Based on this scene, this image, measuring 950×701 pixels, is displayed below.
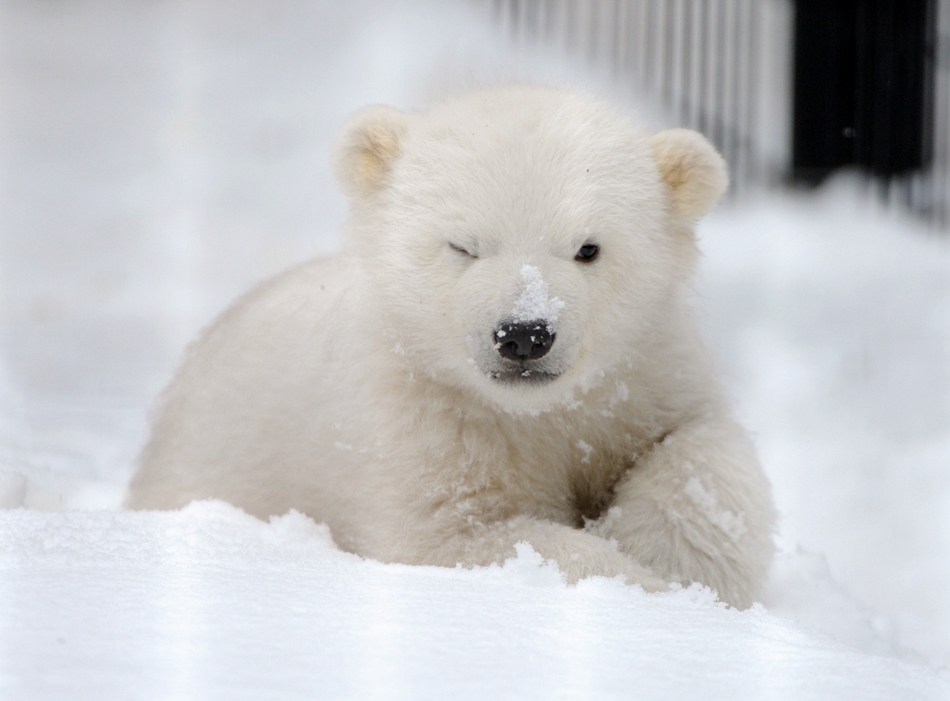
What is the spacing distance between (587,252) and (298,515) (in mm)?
1036

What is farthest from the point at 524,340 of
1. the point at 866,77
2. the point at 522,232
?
the point at 866,77

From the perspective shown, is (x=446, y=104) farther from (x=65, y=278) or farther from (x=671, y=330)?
(x=65, y=278)

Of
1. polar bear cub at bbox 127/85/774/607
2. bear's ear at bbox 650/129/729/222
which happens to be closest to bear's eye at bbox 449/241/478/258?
polar bear cub at bbox 127/85/774/607

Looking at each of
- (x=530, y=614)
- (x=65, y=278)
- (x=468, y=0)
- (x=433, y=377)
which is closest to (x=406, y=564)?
(x=433, y=377)

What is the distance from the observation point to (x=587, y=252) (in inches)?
96.6

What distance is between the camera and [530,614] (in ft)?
5.67

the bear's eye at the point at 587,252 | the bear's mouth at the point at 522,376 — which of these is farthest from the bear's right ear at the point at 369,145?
the bear's mouth at the point at 522,376

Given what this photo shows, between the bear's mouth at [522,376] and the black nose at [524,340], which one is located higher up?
the black nose at [524,340]

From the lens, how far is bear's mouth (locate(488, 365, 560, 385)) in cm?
230

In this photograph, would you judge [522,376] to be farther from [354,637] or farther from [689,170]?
[354,637]

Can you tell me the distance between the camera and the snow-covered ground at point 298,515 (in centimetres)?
144

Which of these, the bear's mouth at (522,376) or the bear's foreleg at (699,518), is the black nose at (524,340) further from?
the bear's foreleg at (699,518)

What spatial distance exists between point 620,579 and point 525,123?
1141 millimetres

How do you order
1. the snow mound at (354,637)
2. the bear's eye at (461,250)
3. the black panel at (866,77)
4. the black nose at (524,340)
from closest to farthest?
the snow mound at (354,637) < the black nose at (524,340) < the bear's eye at (461,250) < the black panel at (866,77)
